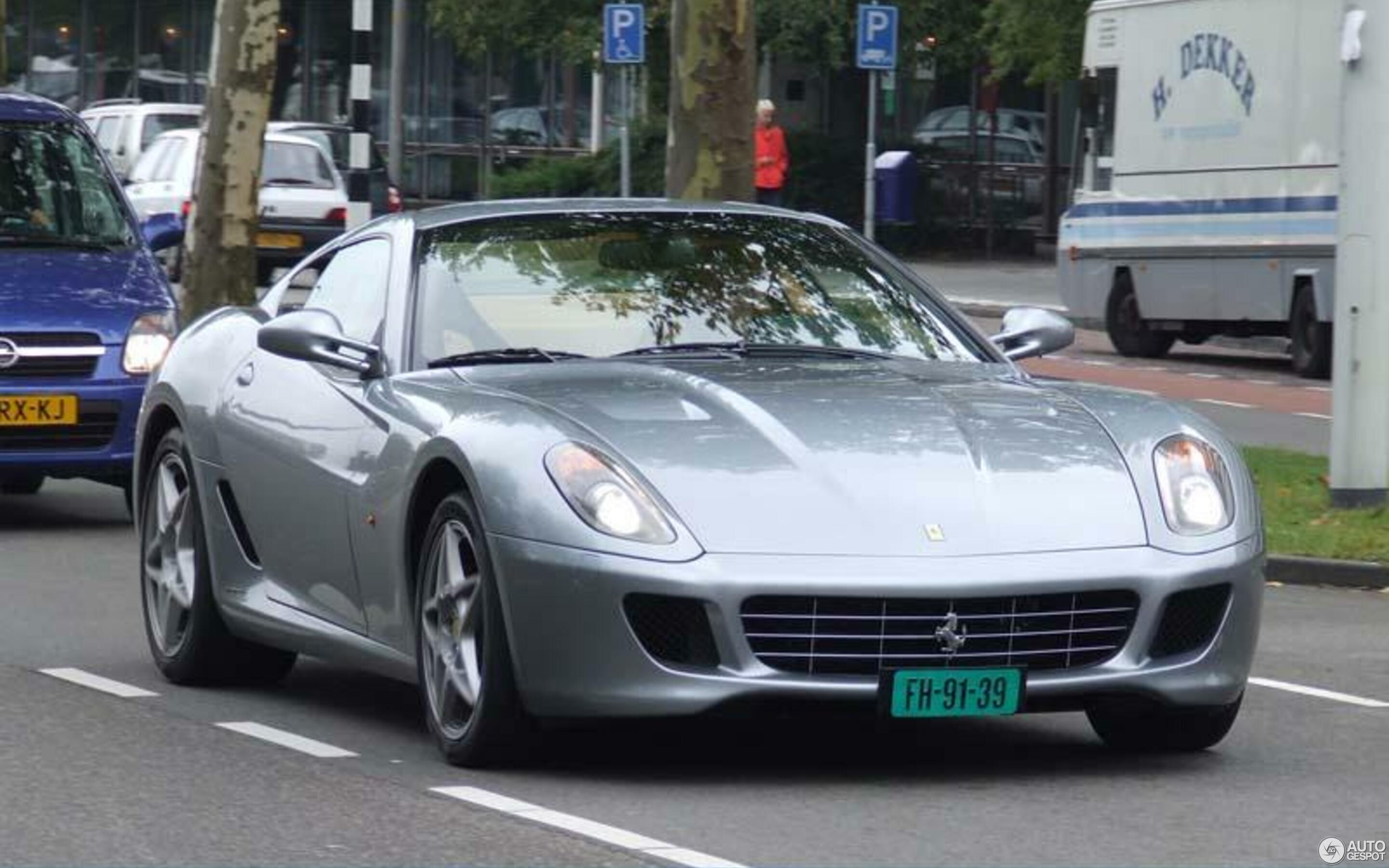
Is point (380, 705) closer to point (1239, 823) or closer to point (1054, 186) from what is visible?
point (1239, 823)

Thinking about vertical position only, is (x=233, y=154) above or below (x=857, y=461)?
above

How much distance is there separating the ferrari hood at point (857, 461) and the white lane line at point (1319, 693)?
1711 mm

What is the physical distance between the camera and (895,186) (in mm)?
33500

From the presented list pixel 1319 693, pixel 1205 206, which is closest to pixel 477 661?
pixel 1319 693

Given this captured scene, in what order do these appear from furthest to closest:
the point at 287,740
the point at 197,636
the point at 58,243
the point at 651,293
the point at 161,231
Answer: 1. the point at 161,231
2. the point at 58,243
3. the point at 197,636
4. the point at 651,293
5. the point at 287,740

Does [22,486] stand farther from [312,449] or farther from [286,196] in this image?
[286,196]

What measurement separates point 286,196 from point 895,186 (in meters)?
6.30

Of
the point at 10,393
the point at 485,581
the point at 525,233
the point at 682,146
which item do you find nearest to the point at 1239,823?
the point at 485,581

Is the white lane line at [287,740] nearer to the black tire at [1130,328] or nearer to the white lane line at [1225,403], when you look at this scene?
the white lane line at [1225,403]

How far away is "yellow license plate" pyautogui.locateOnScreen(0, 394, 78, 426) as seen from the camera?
13938 mm

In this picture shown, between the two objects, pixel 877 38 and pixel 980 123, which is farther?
pixel 980 123

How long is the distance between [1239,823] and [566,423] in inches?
69.2

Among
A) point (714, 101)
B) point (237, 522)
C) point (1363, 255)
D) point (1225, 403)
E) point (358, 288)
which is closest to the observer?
point (358, 288)

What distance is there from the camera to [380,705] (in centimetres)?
891
